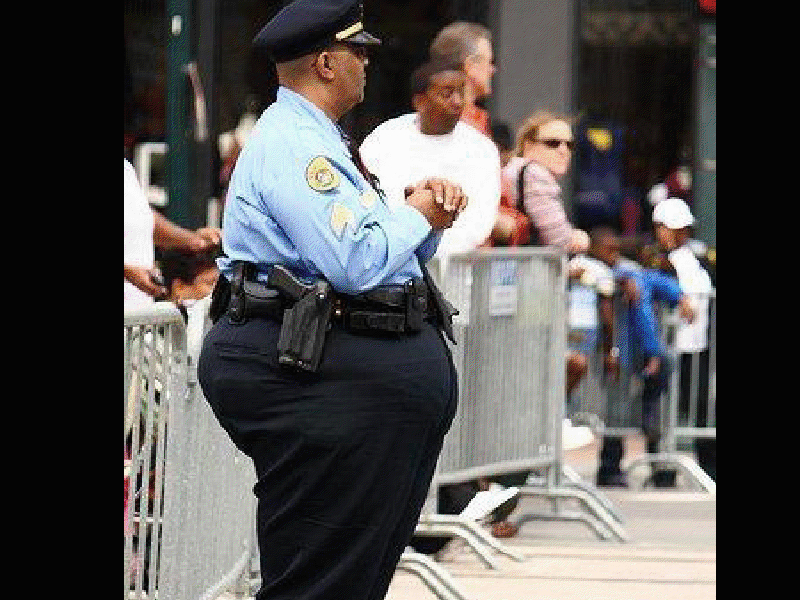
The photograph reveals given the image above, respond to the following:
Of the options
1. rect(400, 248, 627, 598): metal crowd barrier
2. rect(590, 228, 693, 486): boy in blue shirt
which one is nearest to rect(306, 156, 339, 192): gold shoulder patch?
rect(400, 248, 627, 598): metal crowd barrier

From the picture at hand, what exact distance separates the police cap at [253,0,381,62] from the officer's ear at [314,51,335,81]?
2 cm

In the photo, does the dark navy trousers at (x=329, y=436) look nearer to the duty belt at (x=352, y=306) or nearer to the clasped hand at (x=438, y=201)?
the duty belt at (x=352, y=306)

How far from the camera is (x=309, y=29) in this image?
621 cm

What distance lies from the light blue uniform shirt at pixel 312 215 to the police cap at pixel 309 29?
0.13 m

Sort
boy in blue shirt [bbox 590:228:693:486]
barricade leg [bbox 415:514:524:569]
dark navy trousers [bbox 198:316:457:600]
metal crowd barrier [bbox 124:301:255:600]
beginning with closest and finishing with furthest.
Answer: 1. dark navy trousers [bbox 198:316:457:600]
2. metal crowd barrier [bbox 124:301:255:600]
3. barricade leg [bbox 415:514:524:569]
4. boy in blue shirt [bbox 590:228:693:486]

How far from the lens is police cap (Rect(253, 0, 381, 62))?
6223 millimetres

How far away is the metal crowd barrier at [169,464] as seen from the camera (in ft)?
21.3

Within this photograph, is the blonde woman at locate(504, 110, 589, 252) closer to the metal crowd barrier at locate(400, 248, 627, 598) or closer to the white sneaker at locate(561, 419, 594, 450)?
Answer: the metal crowd barrier at locate(400, 248, 627, 598)

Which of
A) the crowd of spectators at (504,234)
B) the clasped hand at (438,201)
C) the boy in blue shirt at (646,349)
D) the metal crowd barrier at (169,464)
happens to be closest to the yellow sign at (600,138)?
the crowd of spectators at (504,234)

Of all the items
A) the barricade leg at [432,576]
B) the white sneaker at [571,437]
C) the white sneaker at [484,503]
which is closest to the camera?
the barricade leg at [432,576]

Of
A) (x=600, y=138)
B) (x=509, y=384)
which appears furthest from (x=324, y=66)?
(x=600, y=138)

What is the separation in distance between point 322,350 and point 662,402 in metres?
7.87

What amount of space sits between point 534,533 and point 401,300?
527cm
